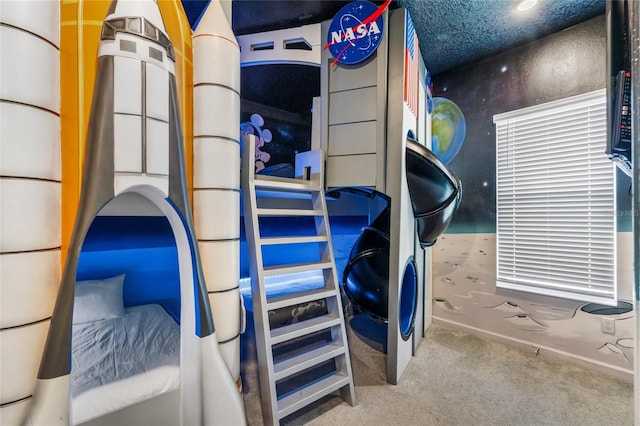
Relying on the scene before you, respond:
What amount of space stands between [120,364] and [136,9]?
1.51 metres

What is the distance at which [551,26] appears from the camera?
240cm

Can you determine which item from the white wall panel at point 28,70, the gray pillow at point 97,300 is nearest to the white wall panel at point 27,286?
the white wall panel at point 28,70

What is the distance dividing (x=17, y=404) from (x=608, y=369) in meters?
3.48

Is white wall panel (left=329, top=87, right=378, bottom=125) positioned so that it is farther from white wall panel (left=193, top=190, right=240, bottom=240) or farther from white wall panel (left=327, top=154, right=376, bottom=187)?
white wall panel (left=193, top=190, right=240, bottom=240)

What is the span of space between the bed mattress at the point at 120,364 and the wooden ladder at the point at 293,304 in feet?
1.55

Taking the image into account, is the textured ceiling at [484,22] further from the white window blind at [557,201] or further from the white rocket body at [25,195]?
the white rocket body at [25,195]

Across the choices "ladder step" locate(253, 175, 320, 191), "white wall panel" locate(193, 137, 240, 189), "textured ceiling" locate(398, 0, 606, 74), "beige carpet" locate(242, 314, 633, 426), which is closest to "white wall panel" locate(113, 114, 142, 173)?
"white wall panel" locate(193, 137, 240, 189)

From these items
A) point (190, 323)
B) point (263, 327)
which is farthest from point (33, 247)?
point (263, 327)

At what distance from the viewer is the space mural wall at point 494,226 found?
220cm

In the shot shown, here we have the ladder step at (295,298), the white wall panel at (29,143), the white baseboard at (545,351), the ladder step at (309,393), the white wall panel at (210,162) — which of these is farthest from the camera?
the white baseboard at (545,351)

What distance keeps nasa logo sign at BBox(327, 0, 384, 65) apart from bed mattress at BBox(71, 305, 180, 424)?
2184 mm

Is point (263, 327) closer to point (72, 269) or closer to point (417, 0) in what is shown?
point (72, 269)

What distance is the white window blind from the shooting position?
222cm

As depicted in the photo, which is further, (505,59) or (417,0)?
(505,59)
